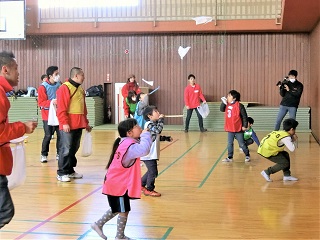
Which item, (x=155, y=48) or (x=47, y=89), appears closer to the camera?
(x=47, y=89)

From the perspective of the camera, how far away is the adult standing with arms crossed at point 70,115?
281 inches

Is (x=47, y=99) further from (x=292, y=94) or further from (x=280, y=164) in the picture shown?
(x=292, y=94)

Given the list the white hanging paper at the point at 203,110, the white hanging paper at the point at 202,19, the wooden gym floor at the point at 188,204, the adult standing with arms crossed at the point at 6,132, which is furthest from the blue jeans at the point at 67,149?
the white hanging paper at the point at 202,19

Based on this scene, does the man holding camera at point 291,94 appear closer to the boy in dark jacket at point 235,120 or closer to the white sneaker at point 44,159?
the boy in dark jacket at point 235,120

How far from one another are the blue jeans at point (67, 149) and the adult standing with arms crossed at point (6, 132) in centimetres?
345

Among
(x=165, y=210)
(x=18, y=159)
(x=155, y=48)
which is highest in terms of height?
(x=155, y=48)

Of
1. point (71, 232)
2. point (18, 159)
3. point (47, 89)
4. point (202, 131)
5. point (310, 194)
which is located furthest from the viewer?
point (202, 131)

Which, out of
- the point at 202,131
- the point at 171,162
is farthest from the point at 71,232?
the point at 202,131

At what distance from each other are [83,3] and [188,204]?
1224 cm

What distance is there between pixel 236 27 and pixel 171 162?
25.1 ft

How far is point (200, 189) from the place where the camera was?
6871 mm

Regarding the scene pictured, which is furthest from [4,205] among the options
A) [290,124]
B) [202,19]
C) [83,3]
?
[83,3]

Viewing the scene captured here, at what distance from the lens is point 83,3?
1692cm

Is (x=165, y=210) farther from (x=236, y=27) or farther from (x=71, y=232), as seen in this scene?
(x=236, y=27)
